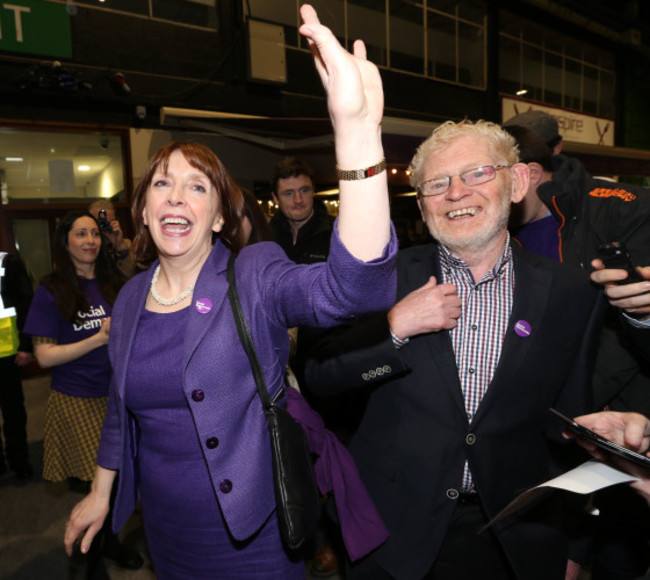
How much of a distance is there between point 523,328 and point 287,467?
0.86m

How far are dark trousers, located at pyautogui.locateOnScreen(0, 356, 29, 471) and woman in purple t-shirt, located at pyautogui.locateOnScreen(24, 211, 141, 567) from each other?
121 cm

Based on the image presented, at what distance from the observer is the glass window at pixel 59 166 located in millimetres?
6855

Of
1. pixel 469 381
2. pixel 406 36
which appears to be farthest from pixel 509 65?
pixel 469 381

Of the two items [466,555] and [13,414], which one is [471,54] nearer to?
[13,414]

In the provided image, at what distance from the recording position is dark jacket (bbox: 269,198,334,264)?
343 centimetres

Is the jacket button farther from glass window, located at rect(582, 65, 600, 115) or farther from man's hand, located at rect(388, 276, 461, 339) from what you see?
glass window, located at rect(582, 65, 600, 115)

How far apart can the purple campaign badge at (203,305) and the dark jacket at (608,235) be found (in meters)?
1.46

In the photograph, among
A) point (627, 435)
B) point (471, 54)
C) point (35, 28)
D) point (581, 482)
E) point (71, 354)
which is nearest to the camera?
point (581, 482)

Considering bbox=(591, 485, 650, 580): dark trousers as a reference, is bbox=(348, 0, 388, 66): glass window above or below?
above

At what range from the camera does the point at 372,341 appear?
154 cm

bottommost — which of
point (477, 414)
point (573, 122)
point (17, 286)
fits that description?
point (477, 414)

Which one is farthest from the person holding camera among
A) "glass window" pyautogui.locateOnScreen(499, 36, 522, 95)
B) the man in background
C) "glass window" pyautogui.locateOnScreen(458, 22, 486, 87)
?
"glass window" pyautogui.locateOnScreen(499, 36, 522, 95)

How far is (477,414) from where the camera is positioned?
1516mm

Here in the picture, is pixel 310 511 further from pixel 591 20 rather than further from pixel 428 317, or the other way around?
pixel 591 20
